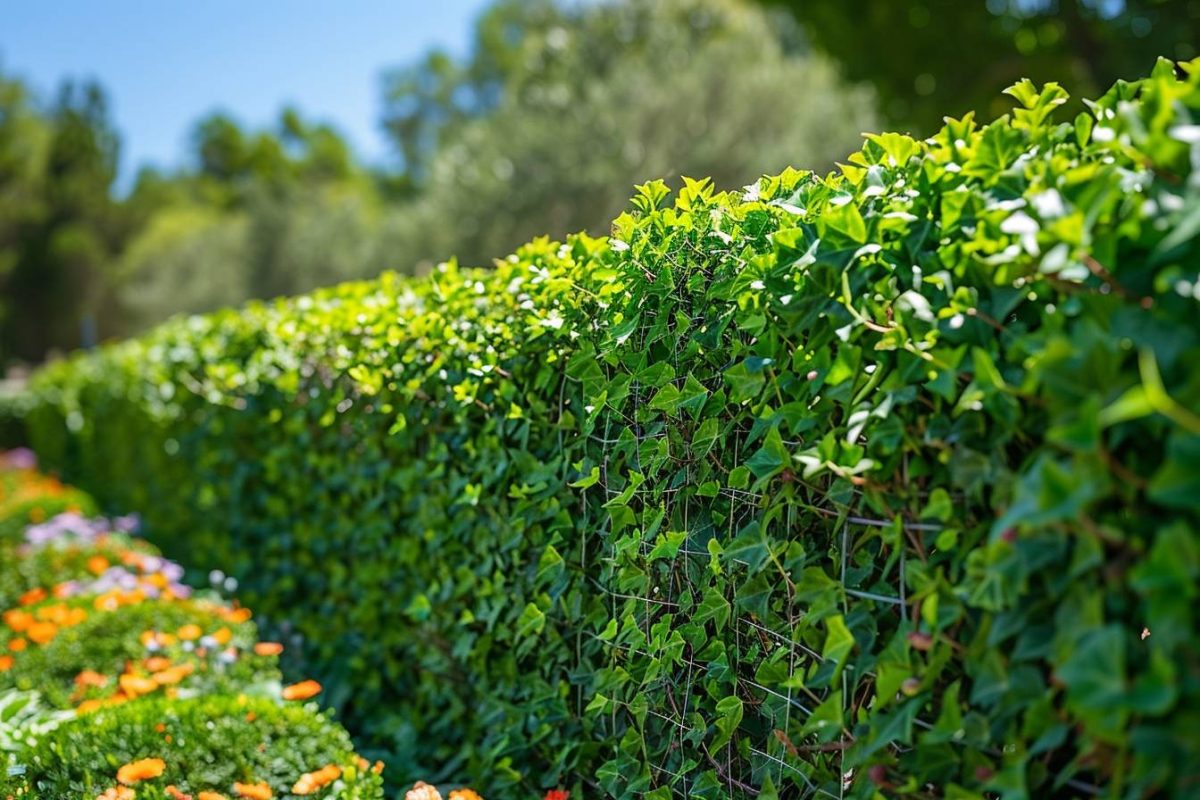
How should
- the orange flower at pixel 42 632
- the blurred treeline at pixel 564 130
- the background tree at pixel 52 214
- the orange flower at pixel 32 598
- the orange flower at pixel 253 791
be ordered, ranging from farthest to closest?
the background tree at pixel 52 214 < the blurred treeline at pixel 564 130 < the orange flower at pixel 32 598 < the orange flower at pixel 42 632 < the orange flower at pixel 253 791

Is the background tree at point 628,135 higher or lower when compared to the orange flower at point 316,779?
higher

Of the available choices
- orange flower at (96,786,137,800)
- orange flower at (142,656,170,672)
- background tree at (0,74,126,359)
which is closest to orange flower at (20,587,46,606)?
orange flower at (142,656,170,672)

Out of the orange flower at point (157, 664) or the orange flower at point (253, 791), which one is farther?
the orange flower at point (157, 664)

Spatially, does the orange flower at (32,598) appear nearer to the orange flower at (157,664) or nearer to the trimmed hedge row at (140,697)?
the trimmed hedge row at (140,697)

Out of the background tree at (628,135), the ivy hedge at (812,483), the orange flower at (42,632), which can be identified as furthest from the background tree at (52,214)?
the ivy hedge at (812,483)

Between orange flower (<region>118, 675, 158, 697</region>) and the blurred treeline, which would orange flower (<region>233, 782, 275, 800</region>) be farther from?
the blurred treeline

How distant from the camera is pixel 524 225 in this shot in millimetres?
21141

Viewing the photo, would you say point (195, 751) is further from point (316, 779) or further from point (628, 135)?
point (628, 135)

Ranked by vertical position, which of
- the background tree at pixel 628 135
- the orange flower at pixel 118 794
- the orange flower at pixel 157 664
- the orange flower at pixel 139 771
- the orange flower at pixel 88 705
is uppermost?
the background tree at pixel 628 135

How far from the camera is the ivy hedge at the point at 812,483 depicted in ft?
5.04

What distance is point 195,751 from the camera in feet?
9.96

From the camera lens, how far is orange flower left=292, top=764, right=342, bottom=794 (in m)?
2.89

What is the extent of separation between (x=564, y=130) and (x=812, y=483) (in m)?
19.4

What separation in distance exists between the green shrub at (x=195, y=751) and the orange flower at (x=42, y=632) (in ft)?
4.35
